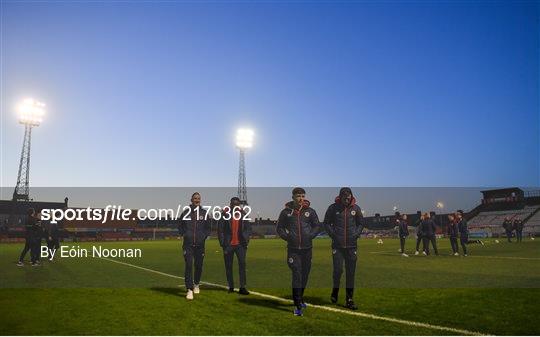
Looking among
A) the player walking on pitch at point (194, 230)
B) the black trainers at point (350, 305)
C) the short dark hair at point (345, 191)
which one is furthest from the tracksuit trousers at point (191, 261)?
the short dark hair at point (345, 191)

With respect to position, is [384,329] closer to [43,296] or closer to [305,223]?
[305,223]

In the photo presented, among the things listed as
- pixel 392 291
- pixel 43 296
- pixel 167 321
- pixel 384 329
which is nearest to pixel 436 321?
pixel 384 329

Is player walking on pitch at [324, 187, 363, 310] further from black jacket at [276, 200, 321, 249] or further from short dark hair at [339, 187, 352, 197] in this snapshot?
black jacket at [276, 200, 321, 249]

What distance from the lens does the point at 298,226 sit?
8578mm

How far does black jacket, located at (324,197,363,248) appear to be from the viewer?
360 inches

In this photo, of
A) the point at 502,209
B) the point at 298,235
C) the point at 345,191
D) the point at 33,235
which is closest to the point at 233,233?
the point at 298,235

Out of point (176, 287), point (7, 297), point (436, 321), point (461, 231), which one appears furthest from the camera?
point (461, 231)

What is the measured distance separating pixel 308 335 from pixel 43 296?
283 inches

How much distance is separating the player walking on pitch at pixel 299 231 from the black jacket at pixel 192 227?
8.28 ft

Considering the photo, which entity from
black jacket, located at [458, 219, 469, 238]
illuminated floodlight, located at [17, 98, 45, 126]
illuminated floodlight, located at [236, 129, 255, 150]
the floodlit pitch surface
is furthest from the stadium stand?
illuminated floodlight, located at [17, 98, 45, 126]

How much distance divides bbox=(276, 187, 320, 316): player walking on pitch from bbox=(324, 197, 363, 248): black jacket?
0.69 m

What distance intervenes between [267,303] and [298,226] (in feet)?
7.08

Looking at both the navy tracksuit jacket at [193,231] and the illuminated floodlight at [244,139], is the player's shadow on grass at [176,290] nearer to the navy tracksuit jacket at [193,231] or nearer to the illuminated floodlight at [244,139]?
the navy tracksuit jacket at [193,231]

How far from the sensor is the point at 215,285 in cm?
1255
